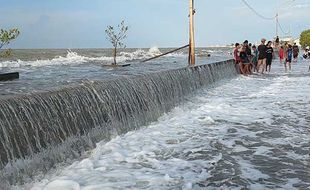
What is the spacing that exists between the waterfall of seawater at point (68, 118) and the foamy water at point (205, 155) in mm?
285

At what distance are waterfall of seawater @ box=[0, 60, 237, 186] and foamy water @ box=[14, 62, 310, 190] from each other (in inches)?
11.2

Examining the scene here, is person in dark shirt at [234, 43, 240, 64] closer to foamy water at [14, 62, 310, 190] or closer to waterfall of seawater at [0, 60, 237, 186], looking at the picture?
waterfall of seawater at [0, 60, 237, 186]

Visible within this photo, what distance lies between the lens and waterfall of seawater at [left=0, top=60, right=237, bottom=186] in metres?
5.55

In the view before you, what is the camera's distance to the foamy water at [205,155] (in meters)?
5.01

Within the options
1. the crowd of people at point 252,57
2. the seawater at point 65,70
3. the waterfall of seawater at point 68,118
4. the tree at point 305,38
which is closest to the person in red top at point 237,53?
the crowd of people at point 252,57

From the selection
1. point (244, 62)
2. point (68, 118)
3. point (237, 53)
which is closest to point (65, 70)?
point (237, 53)

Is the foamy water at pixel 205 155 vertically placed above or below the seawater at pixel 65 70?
below

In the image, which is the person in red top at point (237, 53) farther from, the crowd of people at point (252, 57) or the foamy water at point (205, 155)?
the foamy water at point (205, 155)

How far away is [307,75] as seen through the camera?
19.8 m

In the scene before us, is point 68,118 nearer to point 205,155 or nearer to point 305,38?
point 205,155

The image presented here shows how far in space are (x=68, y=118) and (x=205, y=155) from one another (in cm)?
229

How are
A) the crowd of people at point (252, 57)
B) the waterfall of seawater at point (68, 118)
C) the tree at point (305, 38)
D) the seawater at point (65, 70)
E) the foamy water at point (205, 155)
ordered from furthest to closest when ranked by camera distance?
the tree at point (305, 38)
the crowd of people at point (252, 57)
the seawater at point (65, 70)
the waterfall of seawater at point (68, 118)
the foamy water at point (205, 155)

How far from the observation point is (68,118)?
22.7 feet

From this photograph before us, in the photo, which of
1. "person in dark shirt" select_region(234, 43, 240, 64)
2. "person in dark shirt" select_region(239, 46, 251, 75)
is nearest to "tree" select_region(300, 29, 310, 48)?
"person in dark shirt" select_region(239, 46, 251, 75)
